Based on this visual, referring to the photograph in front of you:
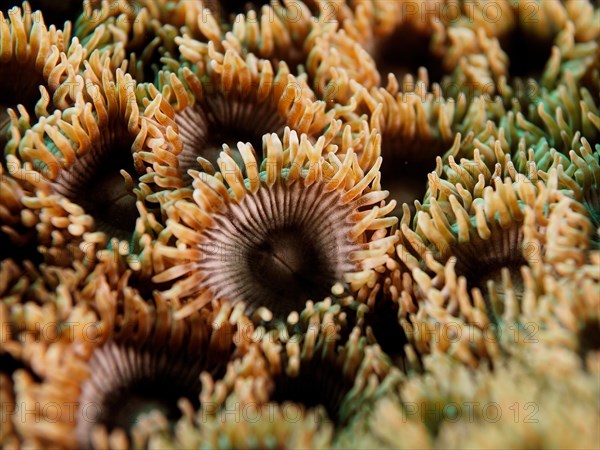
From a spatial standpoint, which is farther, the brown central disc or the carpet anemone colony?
the brown central disc

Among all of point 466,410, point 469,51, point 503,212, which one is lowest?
point 466,410

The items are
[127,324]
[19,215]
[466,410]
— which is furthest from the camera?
[19,215]

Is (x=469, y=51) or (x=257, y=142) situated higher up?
(x=469, y=51)

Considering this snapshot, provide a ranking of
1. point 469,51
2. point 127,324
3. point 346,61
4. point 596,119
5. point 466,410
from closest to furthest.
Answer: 1. point 466,410
2. point 127,324
3. point 596,119
4. point 346,61
5. point 469,51

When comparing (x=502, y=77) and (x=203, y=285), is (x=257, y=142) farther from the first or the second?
(x=502, y=77)

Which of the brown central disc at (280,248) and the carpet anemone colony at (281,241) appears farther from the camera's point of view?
the brown central disc at (280,248)

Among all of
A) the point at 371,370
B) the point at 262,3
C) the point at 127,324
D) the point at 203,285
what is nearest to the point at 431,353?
the point at 371,370

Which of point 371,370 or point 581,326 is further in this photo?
point 371,370
